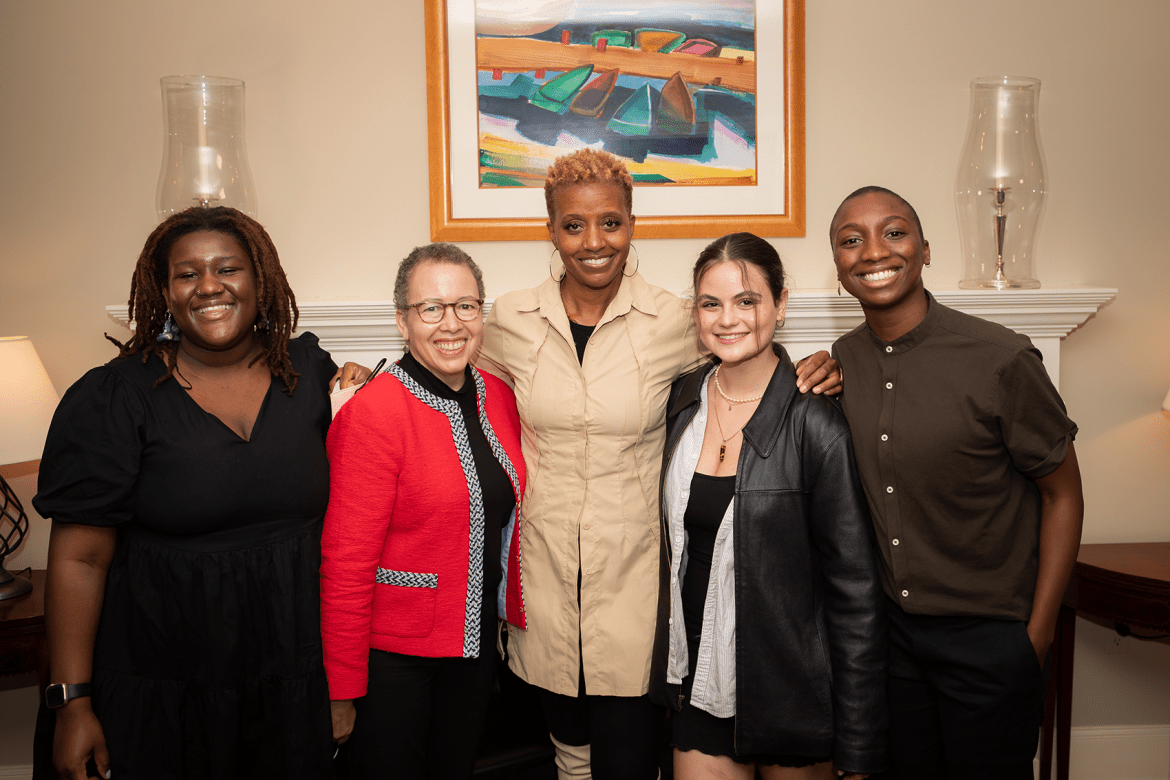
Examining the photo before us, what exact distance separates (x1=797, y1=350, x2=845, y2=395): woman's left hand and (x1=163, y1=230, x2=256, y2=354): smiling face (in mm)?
1211

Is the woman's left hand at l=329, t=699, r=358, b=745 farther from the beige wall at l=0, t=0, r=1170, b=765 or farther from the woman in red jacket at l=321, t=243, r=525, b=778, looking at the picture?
the beige wall at l=0, t=0, r=1170, b=765

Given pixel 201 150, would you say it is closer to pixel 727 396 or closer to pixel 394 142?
pixel 394 142

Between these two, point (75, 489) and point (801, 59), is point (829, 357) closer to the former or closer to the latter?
point (801, 59)

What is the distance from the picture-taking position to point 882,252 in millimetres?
1626

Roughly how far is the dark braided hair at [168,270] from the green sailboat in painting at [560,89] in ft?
3.99

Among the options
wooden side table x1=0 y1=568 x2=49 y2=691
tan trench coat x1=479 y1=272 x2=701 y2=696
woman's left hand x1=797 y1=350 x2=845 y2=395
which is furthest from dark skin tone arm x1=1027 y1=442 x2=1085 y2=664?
wooden side table x1=0 y1=568 x2=49 y2=691

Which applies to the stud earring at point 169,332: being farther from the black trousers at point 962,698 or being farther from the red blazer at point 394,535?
the black trousers at point 962,698

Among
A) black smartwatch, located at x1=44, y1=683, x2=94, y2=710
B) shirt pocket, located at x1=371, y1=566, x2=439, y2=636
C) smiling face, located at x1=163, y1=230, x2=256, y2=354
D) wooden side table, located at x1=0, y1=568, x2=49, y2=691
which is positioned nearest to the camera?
black smartwatch, located at x1=44, y1=683, x2=94, y2=710

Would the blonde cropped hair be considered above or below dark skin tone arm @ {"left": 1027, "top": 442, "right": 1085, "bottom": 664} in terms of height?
above

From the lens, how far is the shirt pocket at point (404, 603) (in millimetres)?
1682

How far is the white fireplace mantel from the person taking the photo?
238cm

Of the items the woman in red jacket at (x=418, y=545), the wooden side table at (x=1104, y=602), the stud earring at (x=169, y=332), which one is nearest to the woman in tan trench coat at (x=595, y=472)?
the woman in red jacket at (x=418, y=545)

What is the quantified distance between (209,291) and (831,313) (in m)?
1.80

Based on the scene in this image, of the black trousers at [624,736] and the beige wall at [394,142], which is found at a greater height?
the beige wall at [394,142]
